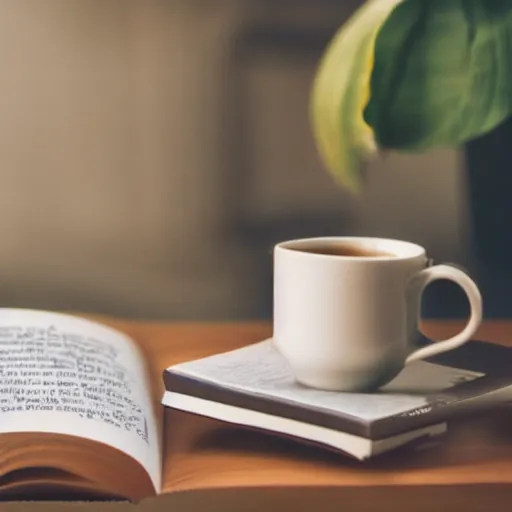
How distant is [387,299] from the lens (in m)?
0.57

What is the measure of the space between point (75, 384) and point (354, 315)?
0.19 metres

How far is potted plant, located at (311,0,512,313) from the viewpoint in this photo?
87 centimetres

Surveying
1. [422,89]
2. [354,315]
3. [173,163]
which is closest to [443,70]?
[422,89]

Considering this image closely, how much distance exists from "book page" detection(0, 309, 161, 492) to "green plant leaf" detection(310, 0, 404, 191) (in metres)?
0.27

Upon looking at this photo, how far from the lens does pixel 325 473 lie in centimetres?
53

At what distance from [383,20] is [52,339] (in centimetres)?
43

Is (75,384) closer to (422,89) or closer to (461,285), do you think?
(461,285)

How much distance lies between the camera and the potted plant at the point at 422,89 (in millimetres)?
868

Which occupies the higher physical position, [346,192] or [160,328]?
[346,192]

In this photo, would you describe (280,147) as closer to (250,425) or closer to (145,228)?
(145,228)

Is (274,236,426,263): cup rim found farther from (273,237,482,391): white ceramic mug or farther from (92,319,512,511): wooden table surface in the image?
(92,319,512,511): wooden table surface

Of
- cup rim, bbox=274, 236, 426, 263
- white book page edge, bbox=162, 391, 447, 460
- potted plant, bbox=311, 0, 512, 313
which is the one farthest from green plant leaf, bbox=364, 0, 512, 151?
white book page edge, bbox=162, 391, 447, 460

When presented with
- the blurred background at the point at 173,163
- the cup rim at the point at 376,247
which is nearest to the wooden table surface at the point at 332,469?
the cup rim at the point at 376,247

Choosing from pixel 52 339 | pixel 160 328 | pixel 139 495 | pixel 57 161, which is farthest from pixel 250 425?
pixel 57 161
